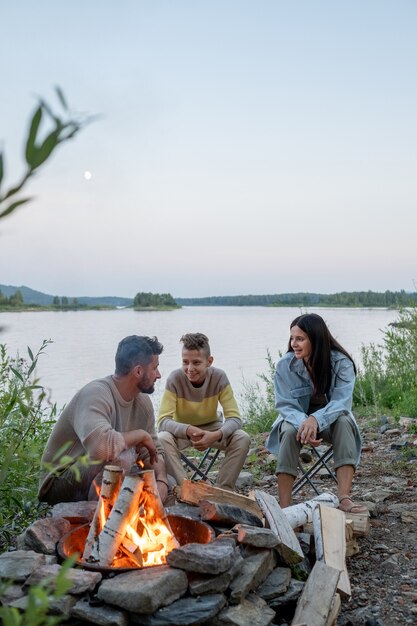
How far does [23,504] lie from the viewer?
11.0 feet

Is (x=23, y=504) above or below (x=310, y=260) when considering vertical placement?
below

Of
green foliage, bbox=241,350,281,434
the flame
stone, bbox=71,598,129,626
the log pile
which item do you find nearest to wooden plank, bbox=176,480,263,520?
the log pile

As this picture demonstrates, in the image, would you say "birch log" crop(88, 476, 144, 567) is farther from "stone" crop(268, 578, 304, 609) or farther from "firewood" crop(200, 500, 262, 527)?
"stone" crop(268, 578, 304, 609)

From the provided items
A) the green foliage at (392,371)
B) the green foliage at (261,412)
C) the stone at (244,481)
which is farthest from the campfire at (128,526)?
the green foliage at (392,371)

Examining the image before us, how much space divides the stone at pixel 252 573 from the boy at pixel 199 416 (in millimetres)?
1401

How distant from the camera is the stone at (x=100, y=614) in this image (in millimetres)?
2424

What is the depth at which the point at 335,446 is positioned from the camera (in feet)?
13.4

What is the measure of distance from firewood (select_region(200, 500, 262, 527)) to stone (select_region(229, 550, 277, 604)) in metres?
0.24

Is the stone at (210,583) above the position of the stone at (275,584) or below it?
above

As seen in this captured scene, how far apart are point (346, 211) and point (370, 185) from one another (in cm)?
195

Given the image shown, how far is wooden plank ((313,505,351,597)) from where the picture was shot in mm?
3112

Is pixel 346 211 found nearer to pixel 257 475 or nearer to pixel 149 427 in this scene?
pixel 257 475

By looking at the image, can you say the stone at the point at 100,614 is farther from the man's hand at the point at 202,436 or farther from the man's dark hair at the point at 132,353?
the man's hand at the point at 202,436

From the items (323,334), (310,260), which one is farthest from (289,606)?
(310,260)
